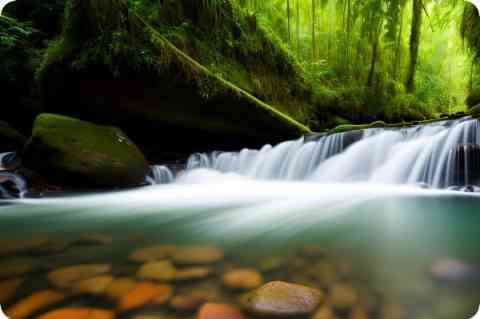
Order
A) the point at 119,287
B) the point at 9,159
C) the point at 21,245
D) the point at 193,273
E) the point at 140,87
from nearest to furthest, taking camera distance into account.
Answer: the point at 119,287 < the point at 193,273 < the point at 21,245 < the point at 140,87 < the point at 9,159

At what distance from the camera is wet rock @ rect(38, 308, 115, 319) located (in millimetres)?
1008

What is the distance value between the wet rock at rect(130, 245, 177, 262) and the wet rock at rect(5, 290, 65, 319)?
0.41 metres

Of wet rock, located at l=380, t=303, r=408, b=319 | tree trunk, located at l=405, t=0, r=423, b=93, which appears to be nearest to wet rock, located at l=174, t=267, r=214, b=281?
wet rock, located at l=380, t=303, r=408, b=319

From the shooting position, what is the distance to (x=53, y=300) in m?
1.10

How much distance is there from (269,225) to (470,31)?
19.0ft

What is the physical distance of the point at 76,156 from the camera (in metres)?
3.96

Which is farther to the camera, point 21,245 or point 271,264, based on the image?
point 21,245

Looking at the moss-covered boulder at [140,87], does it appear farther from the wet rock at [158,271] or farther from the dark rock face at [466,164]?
the wet rock at [158,271]

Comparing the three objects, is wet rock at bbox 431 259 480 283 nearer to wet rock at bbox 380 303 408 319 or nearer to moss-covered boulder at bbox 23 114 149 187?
wet rock at bbox 380 303 408 319

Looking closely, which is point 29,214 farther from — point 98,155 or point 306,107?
point 306,107

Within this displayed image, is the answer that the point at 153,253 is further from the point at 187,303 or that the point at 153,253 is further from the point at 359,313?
the point at 359,313

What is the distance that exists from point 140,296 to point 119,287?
0.14m

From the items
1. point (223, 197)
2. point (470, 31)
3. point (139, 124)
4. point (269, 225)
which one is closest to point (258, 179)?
point (223, 197)

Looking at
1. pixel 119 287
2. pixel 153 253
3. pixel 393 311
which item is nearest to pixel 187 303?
pixel 119 287
